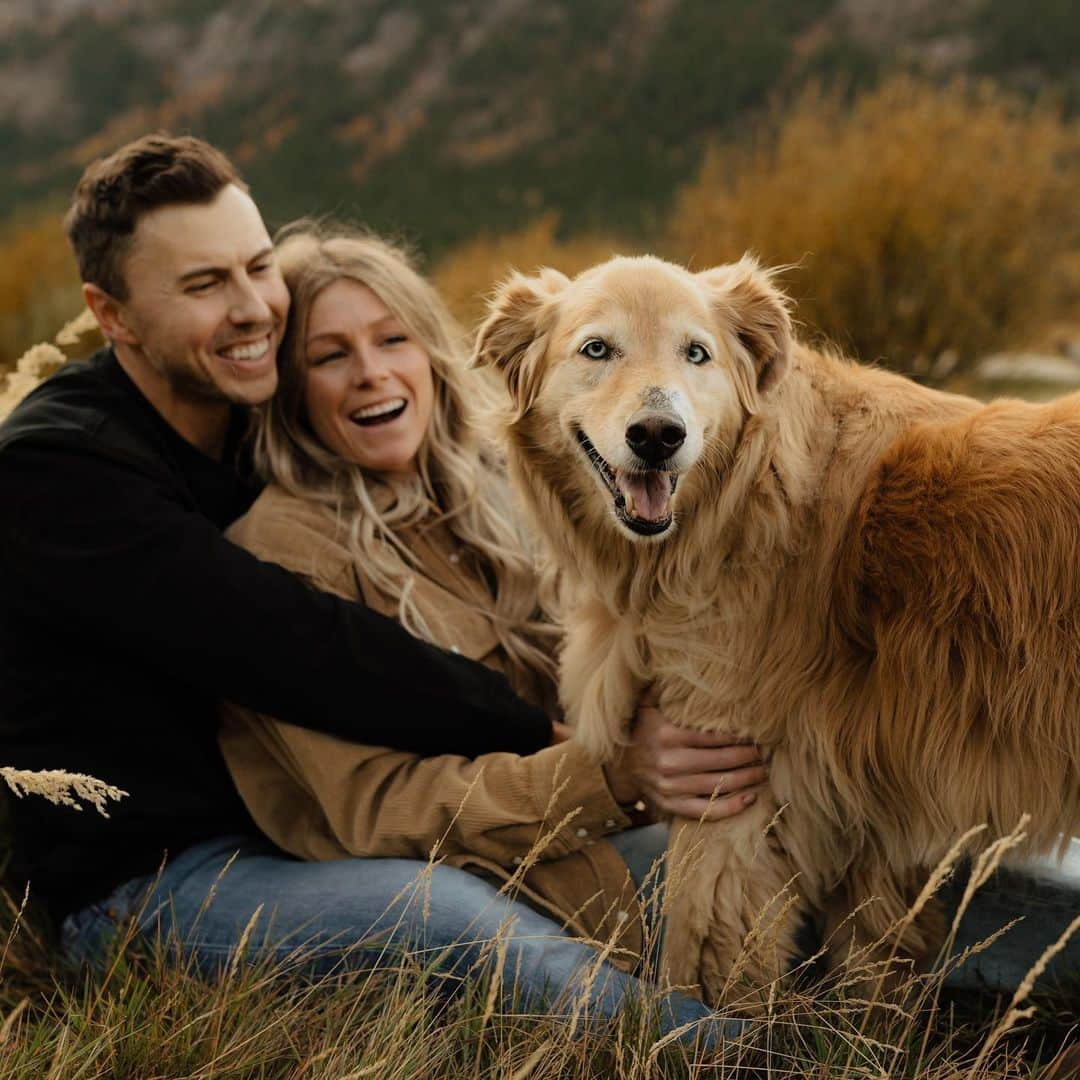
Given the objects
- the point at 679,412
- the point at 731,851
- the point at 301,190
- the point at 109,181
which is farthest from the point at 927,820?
the point at 301,190

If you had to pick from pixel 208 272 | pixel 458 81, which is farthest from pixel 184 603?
pixel 458 81

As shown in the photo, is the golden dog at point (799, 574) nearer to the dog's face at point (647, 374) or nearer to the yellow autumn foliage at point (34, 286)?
the dog's face at point (647, 374)

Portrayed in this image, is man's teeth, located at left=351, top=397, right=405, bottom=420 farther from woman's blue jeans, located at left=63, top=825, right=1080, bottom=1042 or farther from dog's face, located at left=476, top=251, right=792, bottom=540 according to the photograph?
woman's blue jeans, located at left=63, top=825, right=1080, bottom=1042

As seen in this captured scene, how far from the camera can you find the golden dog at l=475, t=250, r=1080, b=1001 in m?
2.37

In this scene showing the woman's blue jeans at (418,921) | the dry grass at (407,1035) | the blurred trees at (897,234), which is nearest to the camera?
the dry grass at (407,1035)

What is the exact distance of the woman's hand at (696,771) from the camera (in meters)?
2.59

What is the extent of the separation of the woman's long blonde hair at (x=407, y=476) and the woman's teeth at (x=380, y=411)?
0.13 metres

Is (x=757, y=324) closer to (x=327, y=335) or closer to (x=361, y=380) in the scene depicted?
(x=361, y=380)

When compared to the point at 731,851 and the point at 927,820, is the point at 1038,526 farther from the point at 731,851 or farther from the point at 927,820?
the point at 731,851

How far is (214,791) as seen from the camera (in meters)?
2.91

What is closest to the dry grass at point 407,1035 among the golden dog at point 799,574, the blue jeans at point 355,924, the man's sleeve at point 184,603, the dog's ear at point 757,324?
the blue jeans at point 355,924

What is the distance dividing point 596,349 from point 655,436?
34cm

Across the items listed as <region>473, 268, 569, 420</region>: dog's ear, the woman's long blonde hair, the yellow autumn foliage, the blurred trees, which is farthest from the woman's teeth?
the yellow autumn foliage

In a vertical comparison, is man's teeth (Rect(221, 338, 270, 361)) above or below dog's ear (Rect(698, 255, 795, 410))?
above
